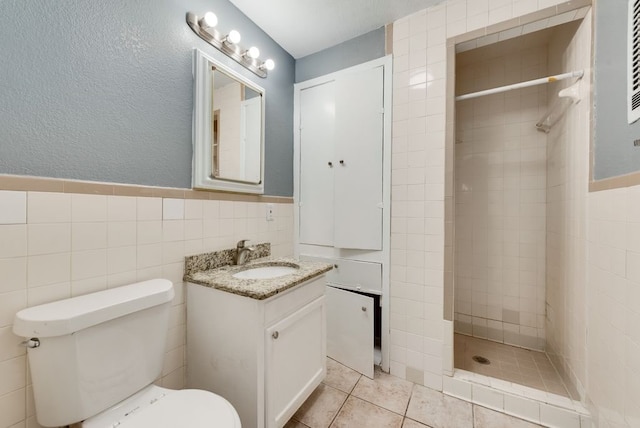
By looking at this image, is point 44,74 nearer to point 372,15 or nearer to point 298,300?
point 298,300

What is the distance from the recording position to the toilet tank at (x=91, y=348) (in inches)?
29.7

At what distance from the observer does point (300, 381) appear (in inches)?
51.2

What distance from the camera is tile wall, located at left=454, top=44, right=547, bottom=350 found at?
203 cm

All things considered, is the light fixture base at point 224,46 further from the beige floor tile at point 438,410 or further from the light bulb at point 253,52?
the beige floor tile at point 438,410

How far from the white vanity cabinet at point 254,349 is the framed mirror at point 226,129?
618 mm

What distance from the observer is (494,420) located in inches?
52.9

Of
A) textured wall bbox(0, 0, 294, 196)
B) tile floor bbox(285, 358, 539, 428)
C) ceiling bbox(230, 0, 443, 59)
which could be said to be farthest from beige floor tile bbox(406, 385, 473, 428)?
ceiling bbox(230, 0, 443, 59)

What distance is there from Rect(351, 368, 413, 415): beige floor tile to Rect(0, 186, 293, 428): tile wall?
1.04 meters

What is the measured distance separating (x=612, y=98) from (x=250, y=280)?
69.3 inches

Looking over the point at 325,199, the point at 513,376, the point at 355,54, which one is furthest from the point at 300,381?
the point at 355,54

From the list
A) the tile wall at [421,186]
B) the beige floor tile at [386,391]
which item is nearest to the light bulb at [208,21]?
the tile wall at [421,186]

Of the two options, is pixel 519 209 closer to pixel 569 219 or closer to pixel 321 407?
pixel 569 219

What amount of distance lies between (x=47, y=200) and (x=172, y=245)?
465 millimetres

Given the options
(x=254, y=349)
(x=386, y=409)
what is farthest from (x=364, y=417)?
(x=254, y=349)
